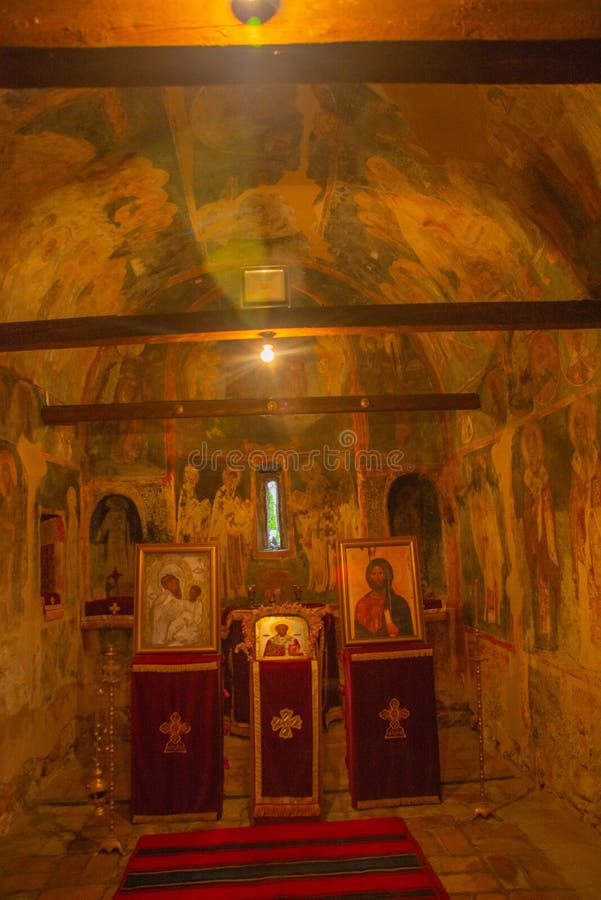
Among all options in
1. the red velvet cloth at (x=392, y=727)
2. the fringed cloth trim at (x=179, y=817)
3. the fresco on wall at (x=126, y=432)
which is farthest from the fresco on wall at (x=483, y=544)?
the fresco on wall at (x=126, y=432)

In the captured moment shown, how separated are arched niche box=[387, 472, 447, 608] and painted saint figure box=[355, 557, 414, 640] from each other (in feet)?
12.2

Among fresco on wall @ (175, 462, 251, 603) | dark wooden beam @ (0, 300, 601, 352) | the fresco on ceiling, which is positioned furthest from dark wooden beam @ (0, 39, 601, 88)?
fresco on wall @ (175, 462, 251, 603)

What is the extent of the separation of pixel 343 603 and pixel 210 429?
518cm

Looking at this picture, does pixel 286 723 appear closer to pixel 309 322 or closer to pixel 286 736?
pixel 286 736

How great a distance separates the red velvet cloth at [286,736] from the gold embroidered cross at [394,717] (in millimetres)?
834

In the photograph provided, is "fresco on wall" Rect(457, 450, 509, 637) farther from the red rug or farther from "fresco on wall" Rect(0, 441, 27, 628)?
"fresco on wall" Rect(0, 441, 27, 628)

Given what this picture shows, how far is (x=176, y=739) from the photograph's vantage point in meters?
7.96

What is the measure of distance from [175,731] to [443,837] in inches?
119

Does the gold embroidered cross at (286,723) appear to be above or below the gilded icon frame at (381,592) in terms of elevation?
below

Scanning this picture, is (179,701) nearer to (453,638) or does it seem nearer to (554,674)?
(554,674)

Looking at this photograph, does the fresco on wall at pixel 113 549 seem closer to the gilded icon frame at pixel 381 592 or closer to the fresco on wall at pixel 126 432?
the fresco on wall at pixel 126 432

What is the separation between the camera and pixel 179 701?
8.02 metres

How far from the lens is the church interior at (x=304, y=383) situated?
3.71 m

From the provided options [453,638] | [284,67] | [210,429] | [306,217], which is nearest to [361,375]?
[210,429]
